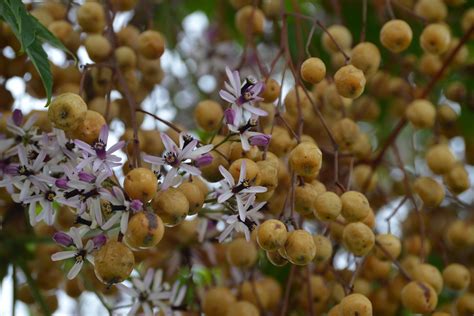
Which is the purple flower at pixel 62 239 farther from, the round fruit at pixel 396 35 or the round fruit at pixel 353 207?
the round fruit at pixel 396 35

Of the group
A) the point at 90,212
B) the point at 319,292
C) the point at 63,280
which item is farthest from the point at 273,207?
the point at 63,280

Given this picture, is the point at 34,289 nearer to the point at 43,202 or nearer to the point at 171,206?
the point at 43,202

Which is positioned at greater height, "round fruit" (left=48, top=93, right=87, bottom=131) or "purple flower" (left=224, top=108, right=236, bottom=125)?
"round fruit" (left=48, top=93, right=87, bottom=131)

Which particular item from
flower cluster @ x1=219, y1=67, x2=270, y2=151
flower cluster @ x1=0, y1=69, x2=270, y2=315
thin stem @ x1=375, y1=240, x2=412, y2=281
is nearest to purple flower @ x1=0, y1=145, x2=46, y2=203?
flower cluster @ x1=0, y1=69, x2=270, y2=315

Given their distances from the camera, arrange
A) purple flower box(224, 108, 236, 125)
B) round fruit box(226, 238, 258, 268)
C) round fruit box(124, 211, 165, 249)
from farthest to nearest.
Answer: round fruit box(226, 238, 258, 268), purple flower box(224, 108, 236, 125), round fruit box(124, 211, 165, 249)

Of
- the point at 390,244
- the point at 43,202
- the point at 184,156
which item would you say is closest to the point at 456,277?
the point at 390,244

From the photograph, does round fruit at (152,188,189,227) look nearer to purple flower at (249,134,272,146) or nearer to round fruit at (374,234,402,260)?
purple flower at (249,134,272,146)
